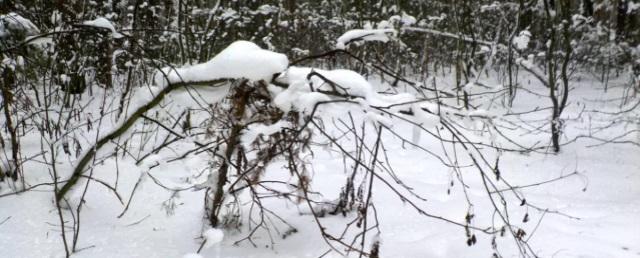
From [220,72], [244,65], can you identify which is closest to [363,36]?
[244,65]

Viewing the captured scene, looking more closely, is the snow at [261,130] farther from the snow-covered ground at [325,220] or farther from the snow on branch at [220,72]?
the snow-covered ground at [325,220]

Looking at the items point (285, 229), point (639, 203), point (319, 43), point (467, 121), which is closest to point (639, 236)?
point (639, 203)

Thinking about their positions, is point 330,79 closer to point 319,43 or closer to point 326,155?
point 326,155

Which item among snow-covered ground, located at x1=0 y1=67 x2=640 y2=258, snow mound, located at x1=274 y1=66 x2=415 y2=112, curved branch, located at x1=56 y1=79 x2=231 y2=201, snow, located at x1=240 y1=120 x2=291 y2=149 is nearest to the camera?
snow mound, located at x1=274 y1=66 x2=415 y2=112

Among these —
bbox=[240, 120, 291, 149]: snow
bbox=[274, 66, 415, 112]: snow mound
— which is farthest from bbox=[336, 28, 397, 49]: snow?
bbox=[240, 120, 291, 149]: snow

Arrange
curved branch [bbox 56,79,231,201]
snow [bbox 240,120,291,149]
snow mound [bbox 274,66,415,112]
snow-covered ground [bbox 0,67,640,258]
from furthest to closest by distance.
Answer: snow-covered ground [bbox 0,67,640,258] → curved branch [bbox 56,79,231,201] → snow [bbox 240,120,291,149] → snow mound [bbox 274,66,415,112]

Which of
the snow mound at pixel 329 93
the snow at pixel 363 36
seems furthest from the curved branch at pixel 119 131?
the snow at pixel 363 36

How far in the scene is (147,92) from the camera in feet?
7.39

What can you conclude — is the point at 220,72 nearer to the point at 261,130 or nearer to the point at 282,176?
the point at 261,130

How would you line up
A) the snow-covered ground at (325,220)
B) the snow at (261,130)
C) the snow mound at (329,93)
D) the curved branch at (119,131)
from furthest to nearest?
the snow-covered ground at (325,220)
the curved branch at (119,131)
the snow at (261,130)
the snow mound at (329,93)

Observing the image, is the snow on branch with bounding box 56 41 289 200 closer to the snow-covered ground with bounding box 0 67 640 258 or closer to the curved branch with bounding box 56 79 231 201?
the curved branch with bounding box 56 79 231 201

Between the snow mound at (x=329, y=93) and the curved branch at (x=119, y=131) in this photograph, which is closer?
the snow mound at (x=329, y=93)

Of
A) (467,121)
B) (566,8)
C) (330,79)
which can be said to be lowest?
(467,121)

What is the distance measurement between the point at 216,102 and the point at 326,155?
2.44m
